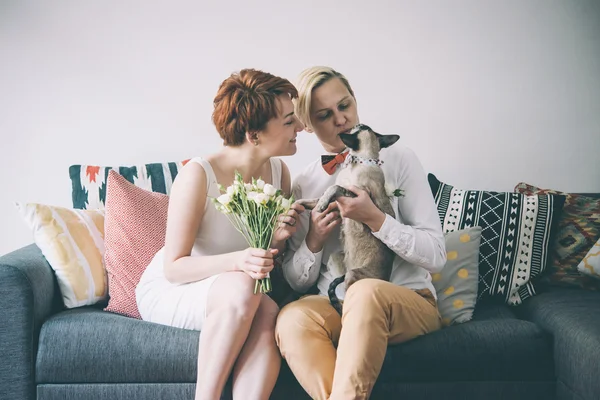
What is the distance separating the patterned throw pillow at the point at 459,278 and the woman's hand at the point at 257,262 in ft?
2.25

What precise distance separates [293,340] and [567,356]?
799 mm

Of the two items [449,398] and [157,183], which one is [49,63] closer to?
[157,183]

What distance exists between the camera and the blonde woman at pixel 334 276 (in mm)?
1510

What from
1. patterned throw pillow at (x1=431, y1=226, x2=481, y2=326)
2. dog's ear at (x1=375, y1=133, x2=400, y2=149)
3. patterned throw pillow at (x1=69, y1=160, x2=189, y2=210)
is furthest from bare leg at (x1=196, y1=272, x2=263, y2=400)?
patterned throw pillow at (x1=69, y1=160, x2=189, y2=210)

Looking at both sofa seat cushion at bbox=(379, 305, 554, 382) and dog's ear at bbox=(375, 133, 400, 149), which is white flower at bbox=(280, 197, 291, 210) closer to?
dog's ear at bbox=(375, 133, 400, 149)

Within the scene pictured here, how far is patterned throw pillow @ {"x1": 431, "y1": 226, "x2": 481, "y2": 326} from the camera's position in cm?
199

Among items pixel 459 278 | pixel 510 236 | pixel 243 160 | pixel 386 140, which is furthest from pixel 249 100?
pixel 510 236

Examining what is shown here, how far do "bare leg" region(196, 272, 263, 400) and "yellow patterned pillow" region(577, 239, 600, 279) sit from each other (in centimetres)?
121

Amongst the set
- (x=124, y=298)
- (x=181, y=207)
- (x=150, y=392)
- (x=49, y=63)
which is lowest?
(x=150, y=392)

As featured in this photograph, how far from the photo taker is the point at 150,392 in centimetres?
177

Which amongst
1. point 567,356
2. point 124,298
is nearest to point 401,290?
point 567,356

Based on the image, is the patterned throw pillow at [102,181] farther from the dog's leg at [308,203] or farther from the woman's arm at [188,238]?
the dog's leg at [308,203]

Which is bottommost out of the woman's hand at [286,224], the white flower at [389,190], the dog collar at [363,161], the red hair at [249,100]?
the woman's hand at [286,224]

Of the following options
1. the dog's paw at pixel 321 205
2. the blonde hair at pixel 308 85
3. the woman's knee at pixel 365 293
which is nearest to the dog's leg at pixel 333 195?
the dog's paw at pixel 321 205
